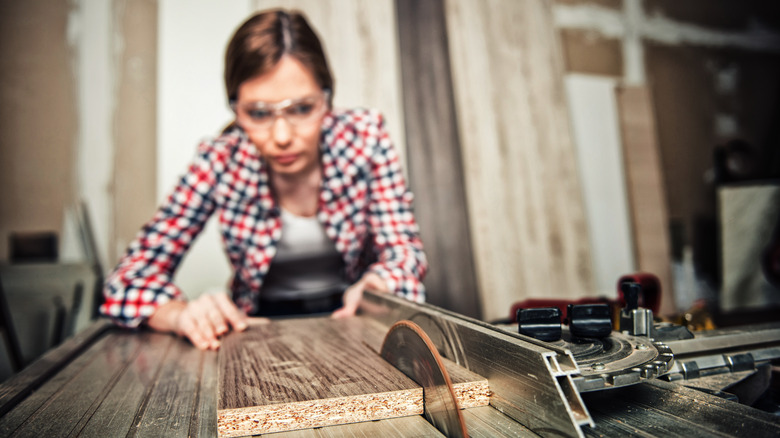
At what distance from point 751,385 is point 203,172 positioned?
1.35 m

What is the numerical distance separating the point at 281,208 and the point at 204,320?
0.66 meters

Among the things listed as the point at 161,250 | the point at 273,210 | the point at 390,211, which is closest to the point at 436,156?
the point at 390,211

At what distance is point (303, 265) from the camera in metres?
1.68

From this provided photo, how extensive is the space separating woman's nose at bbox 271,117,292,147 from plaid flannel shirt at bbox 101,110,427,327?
247 millimetres

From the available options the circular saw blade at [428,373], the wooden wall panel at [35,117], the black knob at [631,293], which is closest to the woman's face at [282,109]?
the circular saw blade at [428,373]

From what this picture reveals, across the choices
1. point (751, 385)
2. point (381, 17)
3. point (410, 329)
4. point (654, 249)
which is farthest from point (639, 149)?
point (410, 329)

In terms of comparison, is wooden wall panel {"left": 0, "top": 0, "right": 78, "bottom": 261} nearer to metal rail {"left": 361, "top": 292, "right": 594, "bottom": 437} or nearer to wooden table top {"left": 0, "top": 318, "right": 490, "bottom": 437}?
wooden table top {"left": 0, "top": 318, "right": 490, "bottom": 437}

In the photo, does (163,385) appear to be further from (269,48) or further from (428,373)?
(269,48)

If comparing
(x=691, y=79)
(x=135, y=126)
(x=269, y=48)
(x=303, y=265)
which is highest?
(x=691, y=79)

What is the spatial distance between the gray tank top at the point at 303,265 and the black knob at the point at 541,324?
1.11m

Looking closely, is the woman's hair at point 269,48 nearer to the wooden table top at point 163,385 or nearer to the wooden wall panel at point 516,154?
the wooden table top at point 163,385

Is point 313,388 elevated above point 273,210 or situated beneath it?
situated beneath

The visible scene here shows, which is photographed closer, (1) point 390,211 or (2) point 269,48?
(2) point 269,48

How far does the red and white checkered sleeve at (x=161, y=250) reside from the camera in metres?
1.18
